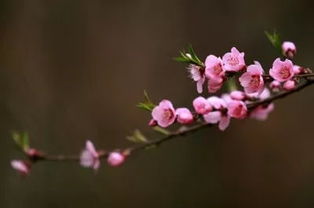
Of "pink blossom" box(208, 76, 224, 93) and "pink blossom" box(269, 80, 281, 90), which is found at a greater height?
"pink blossom" box(269, 80, 281, 90)

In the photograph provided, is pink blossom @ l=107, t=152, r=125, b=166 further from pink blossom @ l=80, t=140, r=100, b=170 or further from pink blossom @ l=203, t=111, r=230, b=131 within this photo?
pink blossom @ l=203, t=111, r=230, b=131

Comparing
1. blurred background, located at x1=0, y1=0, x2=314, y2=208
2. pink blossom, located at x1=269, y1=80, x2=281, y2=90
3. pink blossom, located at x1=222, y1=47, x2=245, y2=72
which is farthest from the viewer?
blurred background, located at x1=0, y1=0, x2=314, y2=208

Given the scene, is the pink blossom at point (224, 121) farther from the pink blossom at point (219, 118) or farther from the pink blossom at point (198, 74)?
the pink blossom at point (198, 74)

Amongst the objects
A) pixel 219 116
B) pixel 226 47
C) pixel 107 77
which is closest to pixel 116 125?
pixel 107 77

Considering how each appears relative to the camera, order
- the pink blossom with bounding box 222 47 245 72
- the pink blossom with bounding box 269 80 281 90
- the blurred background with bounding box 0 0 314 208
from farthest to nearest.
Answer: the blurred background with bounding box 0 0 314 208
the pink blossom with bounding box 269 80 281 90
the pink blossom with bounding box 222 47 245 72

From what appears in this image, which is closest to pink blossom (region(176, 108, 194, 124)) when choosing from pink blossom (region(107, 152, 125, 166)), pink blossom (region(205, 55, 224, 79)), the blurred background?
pink blossom (region(205, 55, 224, 79))

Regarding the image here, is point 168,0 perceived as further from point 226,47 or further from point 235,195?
point 235,195

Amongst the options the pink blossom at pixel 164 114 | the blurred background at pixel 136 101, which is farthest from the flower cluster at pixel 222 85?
the blurred background at pixel 136 101

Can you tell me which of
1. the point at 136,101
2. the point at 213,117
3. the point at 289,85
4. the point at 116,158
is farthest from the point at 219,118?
the point at 136,101
